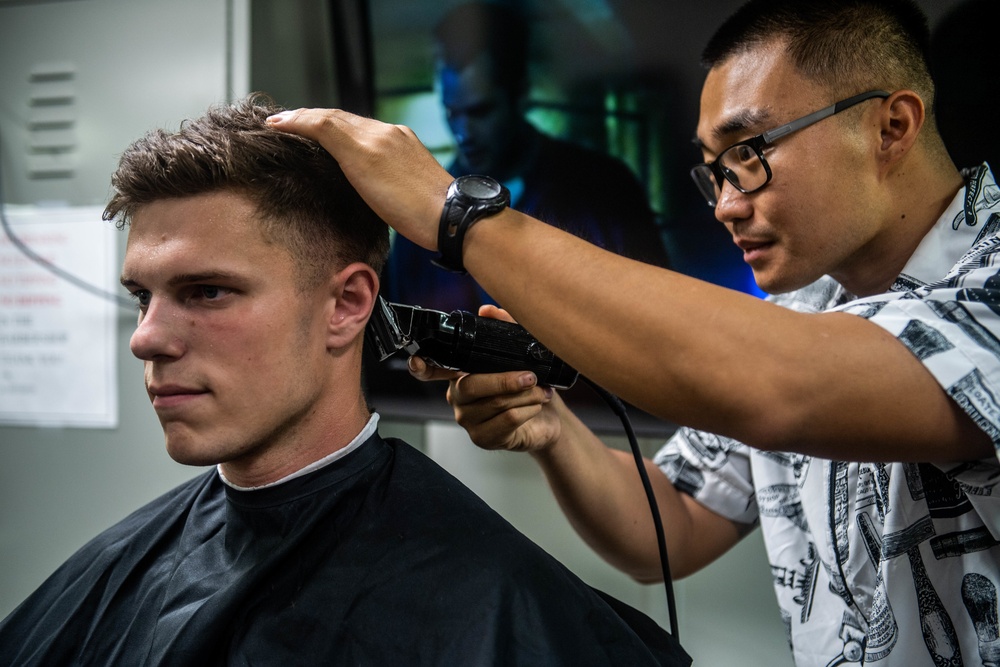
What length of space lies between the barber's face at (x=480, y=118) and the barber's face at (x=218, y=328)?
0.92m

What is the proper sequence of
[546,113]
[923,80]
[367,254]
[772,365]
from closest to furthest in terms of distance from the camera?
1. [772,365]
2. [367,254]
3. [923,80]
4. [546,113]

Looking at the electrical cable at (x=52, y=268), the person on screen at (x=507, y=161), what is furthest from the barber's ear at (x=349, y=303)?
the electrical cable at (x=52, y=268)

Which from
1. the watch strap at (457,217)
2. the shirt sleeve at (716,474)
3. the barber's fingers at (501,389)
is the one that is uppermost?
the watch strap at (457,217)

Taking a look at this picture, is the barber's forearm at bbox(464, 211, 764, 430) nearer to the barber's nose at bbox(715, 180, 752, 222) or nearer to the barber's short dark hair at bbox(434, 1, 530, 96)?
the barber's nose at bbox(715, 180, 752, 222)

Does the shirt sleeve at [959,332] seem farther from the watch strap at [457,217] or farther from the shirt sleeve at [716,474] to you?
the shirt sleeve at [716,474]

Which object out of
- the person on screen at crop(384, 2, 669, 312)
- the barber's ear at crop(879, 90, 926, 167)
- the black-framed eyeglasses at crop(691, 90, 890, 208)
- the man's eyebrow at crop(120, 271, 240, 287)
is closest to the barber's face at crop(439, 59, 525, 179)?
the person on screen at crop(384, 2, 669, 312)

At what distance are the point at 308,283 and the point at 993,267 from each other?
0.99 metres

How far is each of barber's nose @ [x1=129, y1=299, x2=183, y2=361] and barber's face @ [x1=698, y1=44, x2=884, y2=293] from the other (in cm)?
97

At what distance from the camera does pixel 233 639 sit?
44.3 inches

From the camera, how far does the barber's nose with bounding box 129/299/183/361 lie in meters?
1.10

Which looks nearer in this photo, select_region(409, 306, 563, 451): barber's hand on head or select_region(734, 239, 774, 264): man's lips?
select_region(409, 306, 563, 451): barber's hand on head

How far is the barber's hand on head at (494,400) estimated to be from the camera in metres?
1.26

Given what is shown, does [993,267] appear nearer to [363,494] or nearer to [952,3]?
[952,3]

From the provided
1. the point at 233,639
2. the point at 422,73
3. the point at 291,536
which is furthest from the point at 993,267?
the point at 422,73
